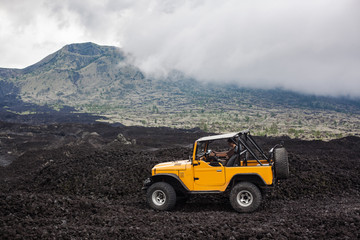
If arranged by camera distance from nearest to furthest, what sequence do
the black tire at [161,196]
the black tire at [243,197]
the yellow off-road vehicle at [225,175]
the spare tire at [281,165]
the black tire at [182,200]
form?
the black tire at [243,197], the yellow off-road vehicle at [225,175], the spare tire at [281,165], the black tire at [161,196], the black tire at [182,200]

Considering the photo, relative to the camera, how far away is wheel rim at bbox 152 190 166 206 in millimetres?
8984

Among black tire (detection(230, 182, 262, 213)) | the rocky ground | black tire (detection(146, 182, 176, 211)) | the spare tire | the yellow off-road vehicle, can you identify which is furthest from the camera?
black tire (detection(146, 182, 176, 211))

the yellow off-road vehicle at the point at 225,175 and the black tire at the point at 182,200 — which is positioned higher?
the yellow off-road vehicle at the point at 225,175

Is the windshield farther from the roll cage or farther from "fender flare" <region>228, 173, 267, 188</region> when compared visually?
"fender flare" <region>228, 173, 267, 188</region>

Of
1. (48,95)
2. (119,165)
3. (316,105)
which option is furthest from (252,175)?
(48,95)

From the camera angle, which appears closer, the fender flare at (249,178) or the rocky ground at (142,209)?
the rocky ground at (142,209)

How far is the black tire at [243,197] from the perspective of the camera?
27.0ft

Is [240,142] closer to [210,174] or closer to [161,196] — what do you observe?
[210,174]

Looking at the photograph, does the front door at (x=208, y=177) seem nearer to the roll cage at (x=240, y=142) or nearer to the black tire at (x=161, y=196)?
the roll cage at (x=240, y=142)

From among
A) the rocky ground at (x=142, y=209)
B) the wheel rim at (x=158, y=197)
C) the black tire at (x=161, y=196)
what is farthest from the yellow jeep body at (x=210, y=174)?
the rocky ground at (x=142, y=209)

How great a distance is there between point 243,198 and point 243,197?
0.10 ft

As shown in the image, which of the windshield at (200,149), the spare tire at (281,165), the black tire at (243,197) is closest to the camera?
the black tire at (243,197)

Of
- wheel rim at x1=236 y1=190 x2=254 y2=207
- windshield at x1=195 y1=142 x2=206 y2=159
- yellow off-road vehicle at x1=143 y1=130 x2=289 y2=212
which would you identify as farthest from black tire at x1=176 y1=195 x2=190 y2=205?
wheel rim at x1=236 y1=190 x2=254 y2=207

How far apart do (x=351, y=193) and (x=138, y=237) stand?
30.2 ft
